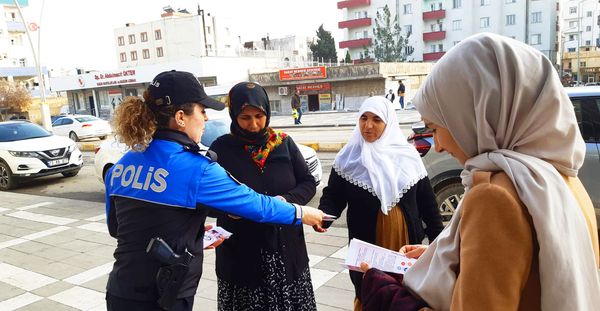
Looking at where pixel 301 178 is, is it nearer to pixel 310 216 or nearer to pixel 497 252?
pixel 310 216

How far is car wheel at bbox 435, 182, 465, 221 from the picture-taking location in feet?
16.6

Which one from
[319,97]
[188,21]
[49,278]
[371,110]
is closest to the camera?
[371,110]

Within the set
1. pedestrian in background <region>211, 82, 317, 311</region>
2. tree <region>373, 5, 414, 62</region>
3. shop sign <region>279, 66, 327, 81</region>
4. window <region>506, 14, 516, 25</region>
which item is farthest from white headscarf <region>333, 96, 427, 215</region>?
window <region>506, 14, 516, 25</region>

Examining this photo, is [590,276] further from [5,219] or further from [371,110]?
[5,219]

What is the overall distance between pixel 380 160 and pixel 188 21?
5978 centimetres

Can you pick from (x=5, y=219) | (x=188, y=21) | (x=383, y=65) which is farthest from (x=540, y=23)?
(x=5, y=219)

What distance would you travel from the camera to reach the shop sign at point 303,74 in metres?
32.6

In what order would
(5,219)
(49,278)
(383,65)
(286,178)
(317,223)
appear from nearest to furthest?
(317,223) < (286,178) < (49,278) < (5,219) < (383,65)

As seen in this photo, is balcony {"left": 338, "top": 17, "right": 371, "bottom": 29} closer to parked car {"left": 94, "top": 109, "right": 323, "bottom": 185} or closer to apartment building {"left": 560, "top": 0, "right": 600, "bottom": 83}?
apartment building {"left": 560, "top": 0, "right": 600, "bottom": 83}

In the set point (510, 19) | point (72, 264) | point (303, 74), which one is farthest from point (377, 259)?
point (510, 19)

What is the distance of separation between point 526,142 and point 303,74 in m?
32.6

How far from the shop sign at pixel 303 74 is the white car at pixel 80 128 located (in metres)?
15.1

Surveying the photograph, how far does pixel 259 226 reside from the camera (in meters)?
2.52

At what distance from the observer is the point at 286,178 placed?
2.73m
